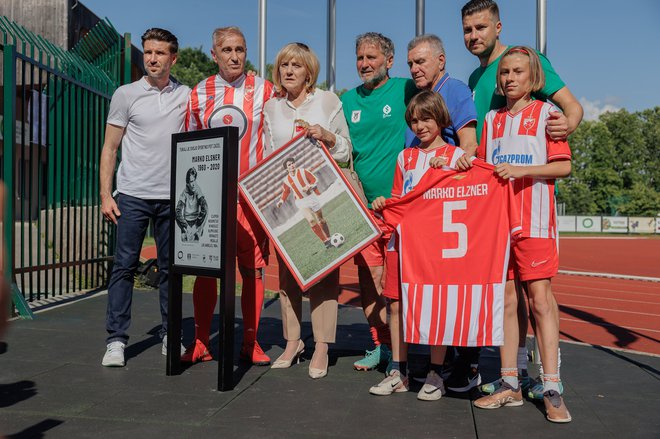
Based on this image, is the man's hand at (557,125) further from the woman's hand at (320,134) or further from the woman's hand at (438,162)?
the woman's hand at (320,134)

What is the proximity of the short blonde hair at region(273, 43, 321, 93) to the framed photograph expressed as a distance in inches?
17.3

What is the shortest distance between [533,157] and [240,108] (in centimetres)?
199

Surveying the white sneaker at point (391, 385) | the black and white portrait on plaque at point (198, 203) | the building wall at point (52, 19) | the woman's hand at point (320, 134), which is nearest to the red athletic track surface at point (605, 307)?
the white sneaker at point (391, 385)

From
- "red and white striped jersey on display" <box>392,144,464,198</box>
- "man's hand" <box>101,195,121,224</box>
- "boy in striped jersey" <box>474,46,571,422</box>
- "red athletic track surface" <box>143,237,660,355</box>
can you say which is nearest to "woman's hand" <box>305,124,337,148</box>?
"red and white striped jersey on display" <box>392,144,464,198</box>

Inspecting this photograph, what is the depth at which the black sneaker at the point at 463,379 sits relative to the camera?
13.3ft

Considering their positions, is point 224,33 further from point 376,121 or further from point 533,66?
point 533,66

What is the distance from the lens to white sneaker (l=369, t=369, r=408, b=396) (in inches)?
152

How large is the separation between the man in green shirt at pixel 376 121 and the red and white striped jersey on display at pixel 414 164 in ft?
1.41

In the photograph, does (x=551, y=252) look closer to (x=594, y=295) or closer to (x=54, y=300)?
(x=54, y=300)

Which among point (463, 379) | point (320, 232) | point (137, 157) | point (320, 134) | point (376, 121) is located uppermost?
point (376, 121)

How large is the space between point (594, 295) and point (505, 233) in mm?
9724

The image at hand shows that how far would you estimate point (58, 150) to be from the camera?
753 cm

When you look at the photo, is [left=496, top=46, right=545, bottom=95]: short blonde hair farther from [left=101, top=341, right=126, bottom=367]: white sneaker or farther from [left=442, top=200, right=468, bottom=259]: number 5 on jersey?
[left=101, top=341, right=126, bottom=367]: white sneaker

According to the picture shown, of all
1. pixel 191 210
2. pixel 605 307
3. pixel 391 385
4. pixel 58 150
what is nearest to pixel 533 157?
pixel 391 385
